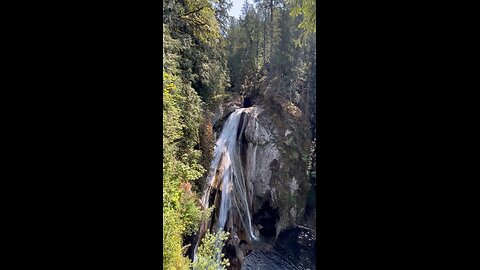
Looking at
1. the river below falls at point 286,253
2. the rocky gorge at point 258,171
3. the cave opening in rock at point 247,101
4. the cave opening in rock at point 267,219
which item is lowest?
the river below falls at point 286,253

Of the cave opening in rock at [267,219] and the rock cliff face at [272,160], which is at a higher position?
the rock cliff face at [272,160]

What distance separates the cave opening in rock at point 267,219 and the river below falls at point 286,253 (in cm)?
46

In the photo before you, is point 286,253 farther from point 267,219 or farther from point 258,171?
point 258,171

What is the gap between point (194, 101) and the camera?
6582mm

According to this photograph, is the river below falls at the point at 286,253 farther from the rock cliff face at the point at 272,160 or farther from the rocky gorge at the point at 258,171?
the rock cliff face at the point at 272,160

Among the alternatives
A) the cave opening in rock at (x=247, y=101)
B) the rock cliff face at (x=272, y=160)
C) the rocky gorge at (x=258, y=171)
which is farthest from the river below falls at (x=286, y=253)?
the cave opening in rock at (x=247, y=101)

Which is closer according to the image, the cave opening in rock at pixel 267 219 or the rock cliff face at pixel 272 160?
the rock cliff face at pixel 272 160

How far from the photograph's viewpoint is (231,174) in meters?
11.1

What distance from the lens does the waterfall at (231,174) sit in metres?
9.88

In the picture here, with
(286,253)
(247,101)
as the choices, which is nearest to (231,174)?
(286,253)
